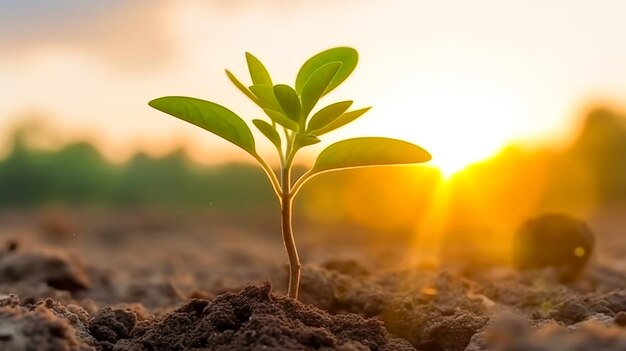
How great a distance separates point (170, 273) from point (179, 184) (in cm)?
2219

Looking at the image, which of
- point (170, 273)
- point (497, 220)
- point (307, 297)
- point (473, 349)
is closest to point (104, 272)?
point (170, 273)

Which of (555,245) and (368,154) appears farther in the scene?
(555,245)

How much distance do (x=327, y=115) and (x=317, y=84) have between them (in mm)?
129

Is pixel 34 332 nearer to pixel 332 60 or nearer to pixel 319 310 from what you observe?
pixel 319 310

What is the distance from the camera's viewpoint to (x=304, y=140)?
2936 mm

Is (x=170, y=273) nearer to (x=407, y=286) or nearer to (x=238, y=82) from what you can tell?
(x=407, y=286)

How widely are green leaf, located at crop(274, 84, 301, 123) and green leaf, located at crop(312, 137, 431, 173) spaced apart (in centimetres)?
18

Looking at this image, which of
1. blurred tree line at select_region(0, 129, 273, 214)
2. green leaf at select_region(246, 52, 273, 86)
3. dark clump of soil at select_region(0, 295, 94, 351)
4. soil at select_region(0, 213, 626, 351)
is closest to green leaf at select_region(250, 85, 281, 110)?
green leaf at select_region(246, 52, 273, 86)

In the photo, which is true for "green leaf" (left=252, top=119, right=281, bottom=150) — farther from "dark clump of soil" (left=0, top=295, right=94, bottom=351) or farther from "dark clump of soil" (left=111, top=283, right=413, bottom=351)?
"dark clump of soil" (left=0, top=295, right=94, bottom=351)

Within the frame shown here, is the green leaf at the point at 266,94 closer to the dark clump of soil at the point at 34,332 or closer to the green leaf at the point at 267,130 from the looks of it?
the green leaf at the point at 267,130

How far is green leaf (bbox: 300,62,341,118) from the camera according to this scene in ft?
9.43

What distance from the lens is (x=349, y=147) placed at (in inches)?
113

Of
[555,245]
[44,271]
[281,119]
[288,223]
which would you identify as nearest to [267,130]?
[281,119]

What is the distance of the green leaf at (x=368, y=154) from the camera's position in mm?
2812
